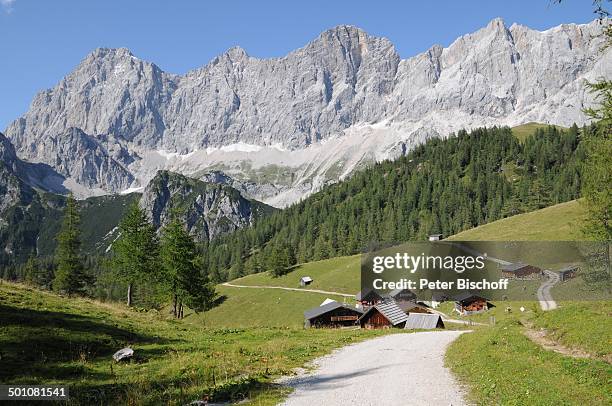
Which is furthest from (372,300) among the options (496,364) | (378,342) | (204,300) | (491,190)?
(491,190)

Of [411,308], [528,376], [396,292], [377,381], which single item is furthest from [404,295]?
[377,381]

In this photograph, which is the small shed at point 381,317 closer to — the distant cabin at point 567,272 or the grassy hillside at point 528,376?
the distant cabin at point 567,272

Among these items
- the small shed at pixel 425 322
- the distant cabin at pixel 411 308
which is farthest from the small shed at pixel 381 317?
the distant cabin at pixel 411 308

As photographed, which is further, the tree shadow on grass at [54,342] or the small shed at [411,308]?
the small shed at [411,308]

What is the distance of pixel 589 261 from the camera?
5700 cm

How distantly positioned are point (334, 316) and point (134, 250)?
122ft

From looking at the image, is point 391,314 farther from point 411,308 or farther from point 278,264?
point 278,264

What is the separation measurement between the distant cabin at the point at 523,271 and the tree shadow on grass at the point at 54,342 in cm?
5897

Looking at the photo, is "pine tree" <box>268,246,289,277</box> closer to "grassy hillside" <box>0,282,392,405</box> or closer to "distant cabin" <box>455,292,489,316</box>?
"distant cabin" <box>455,292,489,316</box>

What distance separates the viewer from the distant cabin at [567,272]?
2660 inches

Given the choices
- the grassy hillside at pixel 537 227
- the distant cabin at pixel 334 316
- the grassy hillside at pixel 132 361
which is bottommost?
the distant cabin at pixel 334 316

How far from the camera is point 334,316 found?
79.1 metres

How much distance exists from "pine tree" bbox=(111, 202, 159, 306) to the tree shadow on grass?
2961 centimetres

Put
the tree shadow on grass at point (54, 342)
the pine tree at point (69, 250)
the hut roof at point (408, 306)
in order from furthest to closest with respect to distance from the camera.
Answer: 1. the hut roof at point (408, 306)
2. the pine tree at point (69, 250)
3. the tree shadow on grass at point (54, 342)
